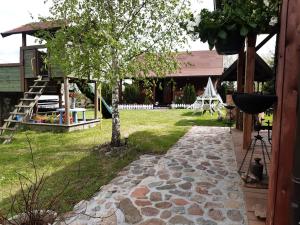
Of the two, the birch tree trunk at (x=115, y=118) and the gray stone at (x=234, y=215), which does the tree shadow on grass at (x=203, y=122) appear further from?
the gray stone at (x=234, y=215)

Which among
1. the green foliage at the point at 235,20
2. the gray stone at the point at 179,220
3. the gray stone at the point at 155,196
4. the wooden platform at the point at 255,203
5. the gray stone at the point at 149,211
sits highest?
the green foliage at the point at 235,20

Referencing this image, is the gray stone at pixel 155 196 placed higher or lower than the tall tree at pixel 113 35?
lower

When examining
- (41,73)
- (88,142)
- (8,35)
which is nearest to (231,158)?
(88,142)

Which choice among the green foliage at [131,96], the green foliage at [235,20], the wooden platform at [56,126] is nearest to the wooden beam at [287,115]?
the green foliage at [235,20]

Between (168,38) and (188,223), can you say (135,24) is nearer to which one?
(168,38)

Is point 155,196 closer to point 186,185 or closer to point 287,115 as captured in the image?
point 186,185

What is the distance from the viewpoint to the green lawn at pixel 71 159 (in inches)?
197

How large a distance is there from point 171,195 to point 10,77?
10496mm

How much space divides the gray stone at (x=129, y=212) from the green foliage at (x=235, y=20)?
2.52 meters

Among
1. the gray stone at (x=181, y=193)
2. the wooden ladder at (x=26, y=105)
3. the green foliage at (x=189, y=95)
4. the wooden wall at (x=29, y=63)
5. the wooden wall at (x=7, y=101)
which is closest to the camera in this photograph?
the gray stone at (x=181, y=193)

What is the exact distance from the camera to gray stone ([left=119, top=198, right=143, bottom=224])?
3805mm

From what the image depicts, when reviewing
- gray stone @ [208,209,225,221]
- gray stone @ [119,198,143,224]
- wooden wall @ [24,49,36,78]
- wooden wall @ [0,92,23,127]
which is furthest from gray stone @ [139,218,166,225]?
wooden wall @ [0,92,23,127]

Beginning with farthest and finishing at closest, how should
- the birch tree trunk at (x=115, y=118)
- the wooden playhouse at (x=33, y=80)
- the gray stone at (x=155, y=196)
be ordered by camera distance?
the wooden playhouse at (x=33, y=80) → the birch tree trunk at (x=115, y=118) → the gray stone at (x=155, y=196)

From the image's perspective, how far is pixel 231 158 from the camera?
260 inches
